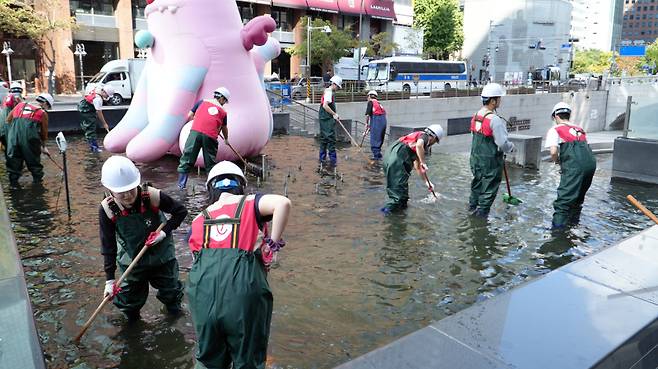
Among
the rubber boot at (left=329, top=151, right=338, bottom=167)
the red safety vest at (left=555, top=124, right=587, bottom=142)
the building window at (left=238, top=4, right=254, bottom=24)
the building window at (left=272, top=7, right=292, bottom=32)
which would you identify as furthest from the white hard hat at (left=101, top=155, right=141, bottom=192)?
the building window at (left=272, top=7, right=292, bottom=32)

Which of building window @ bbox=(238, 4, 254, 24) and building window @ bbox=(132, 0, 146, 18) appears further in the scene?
building window @ bbox=(238, 4, 254, 24)

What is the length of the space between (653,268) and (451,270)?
1974 mm

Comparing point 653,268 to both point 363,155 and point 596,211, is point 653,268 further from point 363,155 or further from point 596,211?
point 363,155

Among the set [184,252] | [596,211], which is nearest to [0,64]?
[184,252]

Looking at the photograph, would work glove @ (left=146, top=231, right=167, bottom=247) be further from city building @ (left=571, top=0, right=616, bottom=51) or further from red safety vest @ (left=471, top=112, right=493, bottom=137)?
city building @ (left=571, top=0, right=616, bottom=51)

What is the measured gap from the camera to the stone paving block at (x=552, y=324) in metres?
2.93

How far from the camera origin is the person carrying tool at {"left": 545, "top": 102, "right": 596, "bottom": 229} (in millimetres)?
6930

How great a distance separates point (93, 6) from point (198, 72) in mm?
28479

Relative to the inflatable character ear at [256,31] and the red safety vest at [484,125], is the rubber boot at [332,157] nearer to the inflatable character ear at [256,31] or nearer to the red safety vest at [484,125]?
the inflatable character ear at [256,31]

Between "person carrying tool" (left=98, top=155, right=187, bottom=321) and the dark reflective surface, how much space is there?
41 centimetres

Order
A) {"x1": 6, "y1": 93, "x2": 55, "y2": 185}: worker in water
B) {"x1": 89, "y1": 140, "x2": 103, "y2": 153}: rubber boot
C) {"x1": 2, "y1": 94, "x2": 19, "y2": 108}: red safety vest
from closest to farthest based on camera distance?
1. {"x1": 6, "y1": 93, "x2": 55, "y2": 185}: worker in water
2. {"x1": 2, "y1": 94, "x2": 19, "y2": 108}: red safety vest
3. {"x1": 89, "y1": 140, "x2": 103, "y2": 153}: rubber boot

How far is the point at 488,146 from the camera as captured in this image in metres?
7.27

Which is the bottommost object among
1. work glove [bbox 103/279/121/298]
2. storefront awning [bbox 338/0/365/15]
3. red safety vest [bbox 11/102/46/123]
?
work glove [bbox 103/279/121/298]

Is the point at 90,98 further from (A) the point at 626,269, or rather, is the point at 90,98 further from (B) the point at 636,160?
(B) the point at 636,160
